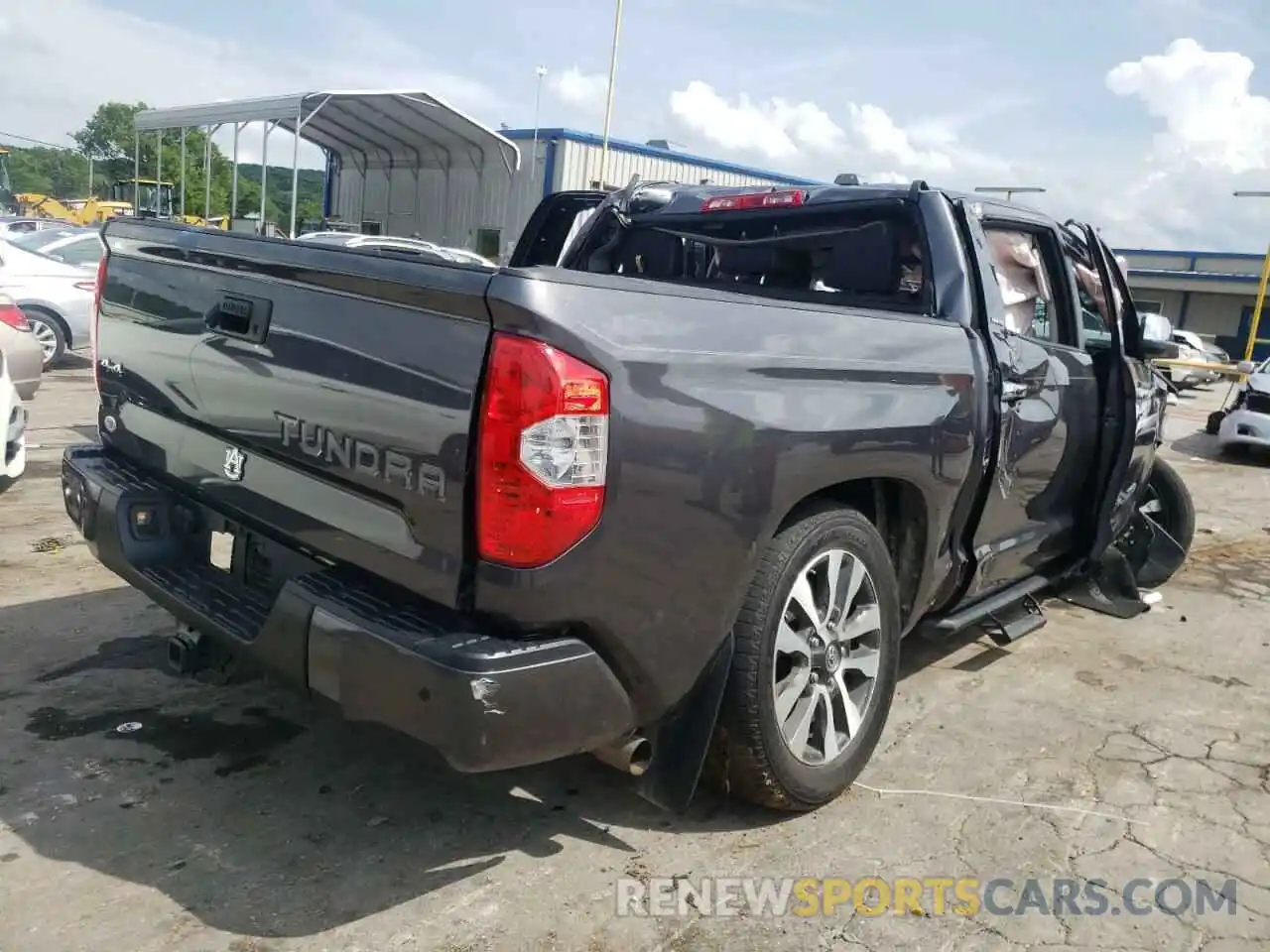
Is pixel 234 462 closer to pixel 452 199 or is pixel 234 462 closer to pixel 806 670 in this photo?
pixel 806 670

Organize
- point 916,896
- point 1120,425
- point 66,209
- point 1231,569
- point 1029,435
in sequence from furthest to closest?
point 66,209 < point 1231,569 < point 1120,425 < point 1029,435 < point 916,896

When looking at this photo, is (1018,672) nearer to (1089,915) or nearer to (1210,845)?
(1210,845)

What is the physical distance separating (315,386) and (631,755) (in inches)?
46.6

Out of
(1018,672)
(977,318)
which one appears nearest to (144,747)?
(977,318)

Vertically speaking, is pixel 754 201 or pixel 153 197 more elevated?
pixel 153 197

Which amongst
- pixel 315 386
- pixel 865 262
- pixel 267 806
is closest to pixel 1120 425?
pixel 865 262

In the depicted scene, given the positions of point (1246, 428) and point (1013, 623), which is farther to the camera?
point (1246, 428)

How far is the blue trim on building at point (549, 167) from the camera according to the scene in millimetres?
24406

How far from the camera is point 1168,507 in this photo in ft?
20.2

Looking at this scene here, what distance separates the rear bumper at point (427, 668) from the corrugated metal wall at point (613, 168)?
868 inches

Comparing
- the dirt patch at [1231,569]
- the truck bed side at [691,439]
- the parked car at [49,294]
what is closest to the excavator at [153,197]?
the parked car at [49,294]

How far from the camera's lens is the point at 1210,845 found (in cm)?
312

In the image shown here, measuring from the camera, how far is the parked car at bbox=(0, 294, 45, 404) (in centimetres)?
666

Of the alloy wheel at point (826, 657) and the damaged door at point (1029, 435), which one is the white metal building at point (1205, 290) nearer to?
the damaged door at point (1029, 435)
